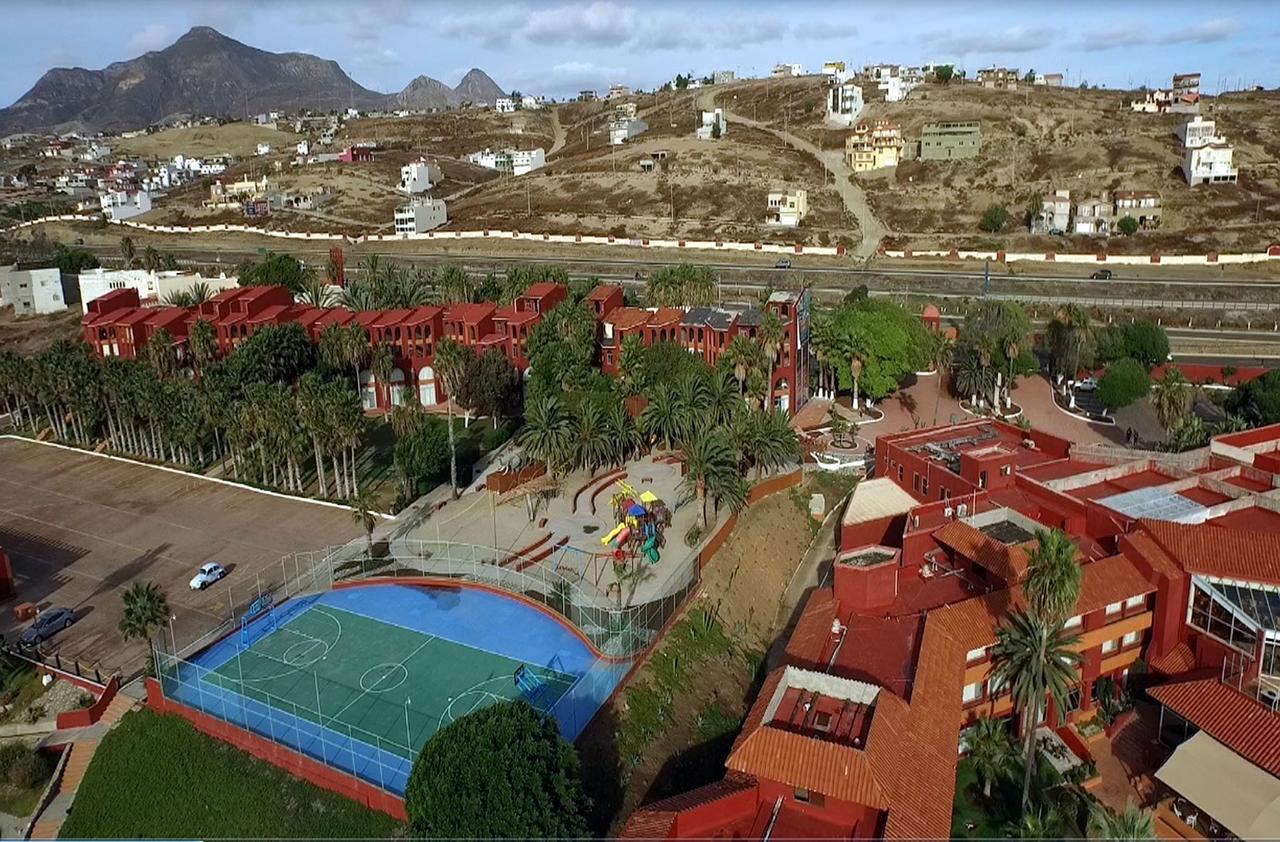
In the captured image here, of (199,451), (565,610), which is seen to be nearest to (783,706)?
(565,610)

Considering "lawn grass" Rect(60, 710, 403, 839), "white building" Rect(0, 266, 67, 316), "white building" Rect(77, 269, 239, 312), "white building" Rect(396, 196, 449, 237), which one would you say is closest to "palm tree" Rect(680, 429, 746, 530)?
"lawn grass" Rect(60, 710, 403, 839)

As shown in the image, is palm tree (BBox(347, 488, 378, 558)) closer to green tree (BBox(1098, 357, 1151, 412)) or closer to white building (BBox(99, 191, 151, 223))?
green tree (BBox(1098, 357, 1151, 412))

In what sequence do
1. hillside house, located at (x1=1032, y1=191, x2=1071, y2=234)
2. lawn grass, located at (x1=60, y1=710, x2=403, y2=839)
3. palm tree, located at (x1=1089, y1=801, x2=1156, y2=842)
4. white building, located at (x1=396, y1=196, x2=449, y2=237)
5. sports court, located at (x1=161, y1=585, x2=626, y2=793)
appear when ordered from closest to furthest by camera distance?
palm tree, located at (x1=1089, y1=801, x2=1156, y2=842) → lawn grass, located at (x1=60, y1=710, x2=403, y2=839) → sports court, located at (x1=161, y1=585, x2=626, y2=793) → hillside house, located at (x1=1032, y1=191, x2=1071, y2=234) → white building, located at (x1=396, y1=196, x2=449, y2=237)

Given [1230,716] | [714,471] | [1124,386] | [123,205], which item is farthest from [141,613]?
[123,205]

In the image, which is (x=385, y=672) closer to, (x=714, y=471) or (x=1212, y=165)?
(x=714, y=471)

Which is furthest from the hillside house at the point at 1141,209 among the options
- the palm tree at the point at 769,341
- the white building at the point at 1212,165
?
the palm tree at the point at 769,341
